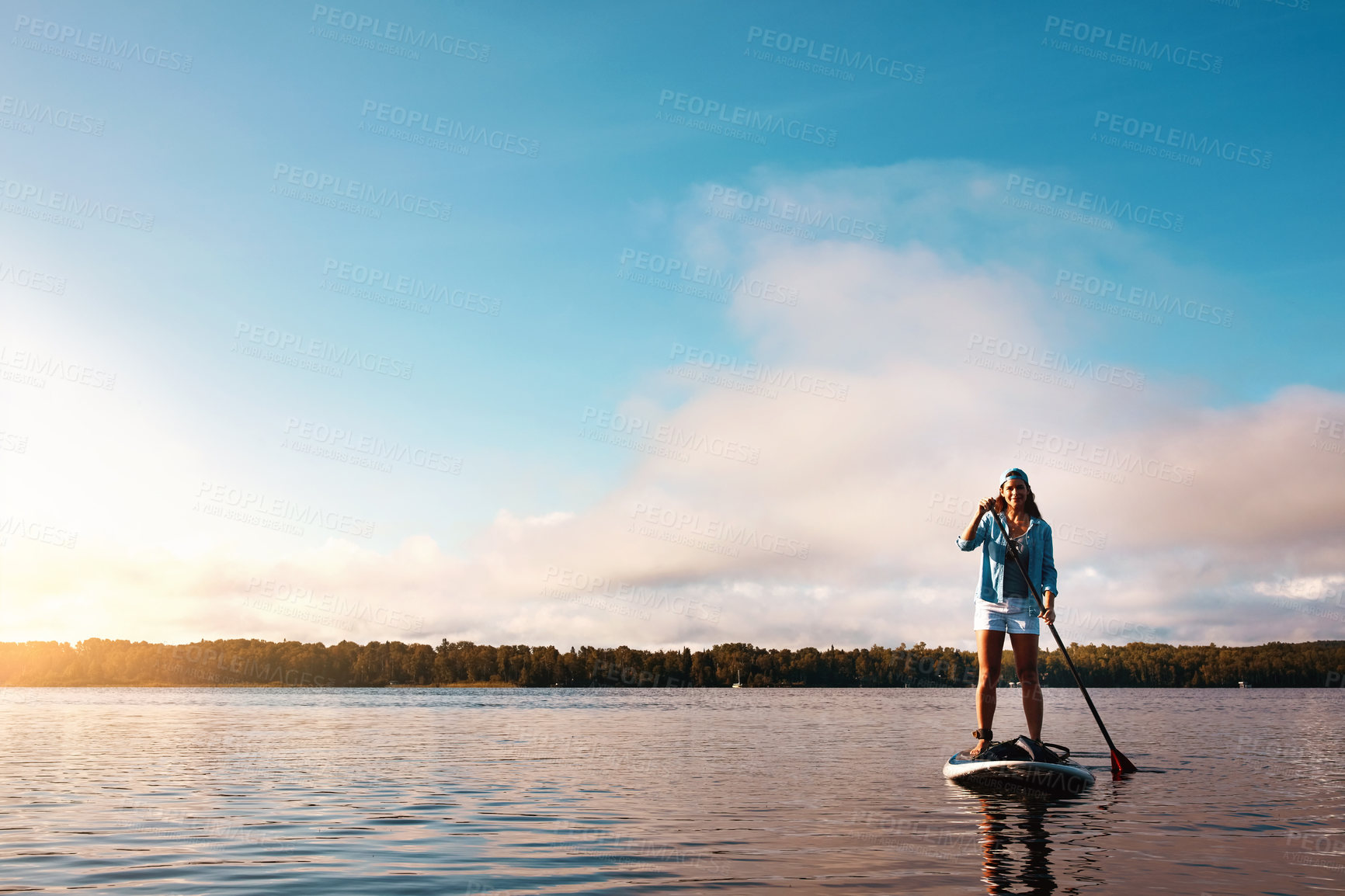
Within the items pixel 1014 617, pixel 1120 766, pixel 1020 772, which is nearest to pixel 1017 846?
pixel 1020 772

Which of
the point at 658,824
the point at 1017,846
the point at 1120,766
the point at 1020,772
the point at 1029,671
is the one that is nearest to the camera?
the point at 1017,846

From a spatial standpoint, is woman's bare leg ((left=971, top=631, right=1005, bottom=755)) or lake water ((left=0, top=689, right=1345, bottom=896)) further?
woman's bare leg ((left=971, top=631, right=1005, bottom=755))

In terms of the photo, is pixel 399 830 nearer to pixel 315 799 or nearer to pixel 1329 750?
pixel 315 799

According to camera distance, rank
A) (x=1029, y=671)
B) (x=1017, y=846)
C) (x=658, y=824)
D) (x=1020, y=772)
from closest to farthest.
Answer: (x=1017, y=846)
(x=658, y=824)
(x=1020, y=772)
(x=1029, y=671)

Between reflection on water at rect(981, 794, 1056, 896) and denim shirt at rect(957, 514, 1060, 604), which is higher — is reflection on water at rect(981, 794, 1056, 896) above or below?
below

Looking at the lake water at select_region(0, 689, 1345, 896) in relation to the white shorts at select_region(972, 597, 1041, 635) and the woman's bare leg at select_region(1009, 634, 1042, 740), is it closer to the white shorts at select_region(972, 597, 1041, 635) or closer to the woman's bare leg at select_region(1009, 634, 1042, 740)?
the woman's bare leg at select_region(1009, 634, 1042, 740)

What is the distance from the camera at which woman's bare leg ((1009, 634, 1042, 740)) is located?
46.3 ft

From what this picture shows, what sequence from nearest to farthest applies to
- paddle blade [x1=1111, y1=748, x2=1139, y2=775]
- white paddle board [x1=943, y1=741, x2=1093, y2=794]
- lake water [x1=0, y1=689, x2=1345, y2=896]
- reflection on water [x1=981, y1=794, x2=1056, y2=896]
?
reflection on water [x1=981, y1=794, x2=1056, y2=896] → lake water [x1=0, y1=689, x2=1345, y2=896] → white paddle board [x1=943, y1=741, x2=1093, y2=794] → paddle blade [x1=1111, y1=748, x2=1139, y2=775]

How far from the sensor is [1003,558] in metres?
14.1

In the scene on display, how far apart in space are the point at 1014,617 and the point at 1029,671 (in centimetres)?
89

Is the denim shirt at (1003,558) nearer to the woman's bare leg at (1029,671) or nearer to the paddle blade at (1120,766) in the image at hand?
the woman's bare leg at (1029,671)

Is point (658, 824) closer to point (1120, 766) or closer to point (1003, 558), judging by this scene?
point (1003, 558)

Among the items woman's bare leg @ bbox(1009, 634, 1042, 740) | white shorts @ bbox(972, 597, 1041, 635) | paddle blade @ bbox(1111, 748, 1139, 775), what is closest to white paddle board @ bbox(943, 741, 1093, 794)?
woman's bare leg @ bbox(1009, 634, 1042, 740)

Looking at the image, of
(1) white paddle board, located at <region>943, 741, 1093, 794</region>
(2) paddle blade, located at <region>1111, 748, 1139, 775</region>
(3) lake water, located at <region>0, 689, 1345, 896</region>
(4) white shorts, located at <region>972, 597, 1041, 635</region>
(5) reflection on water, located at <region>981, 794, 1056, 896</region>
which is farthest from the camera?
(2) paddle blade, located at <region>1111, 748, 1139, 775</region>
